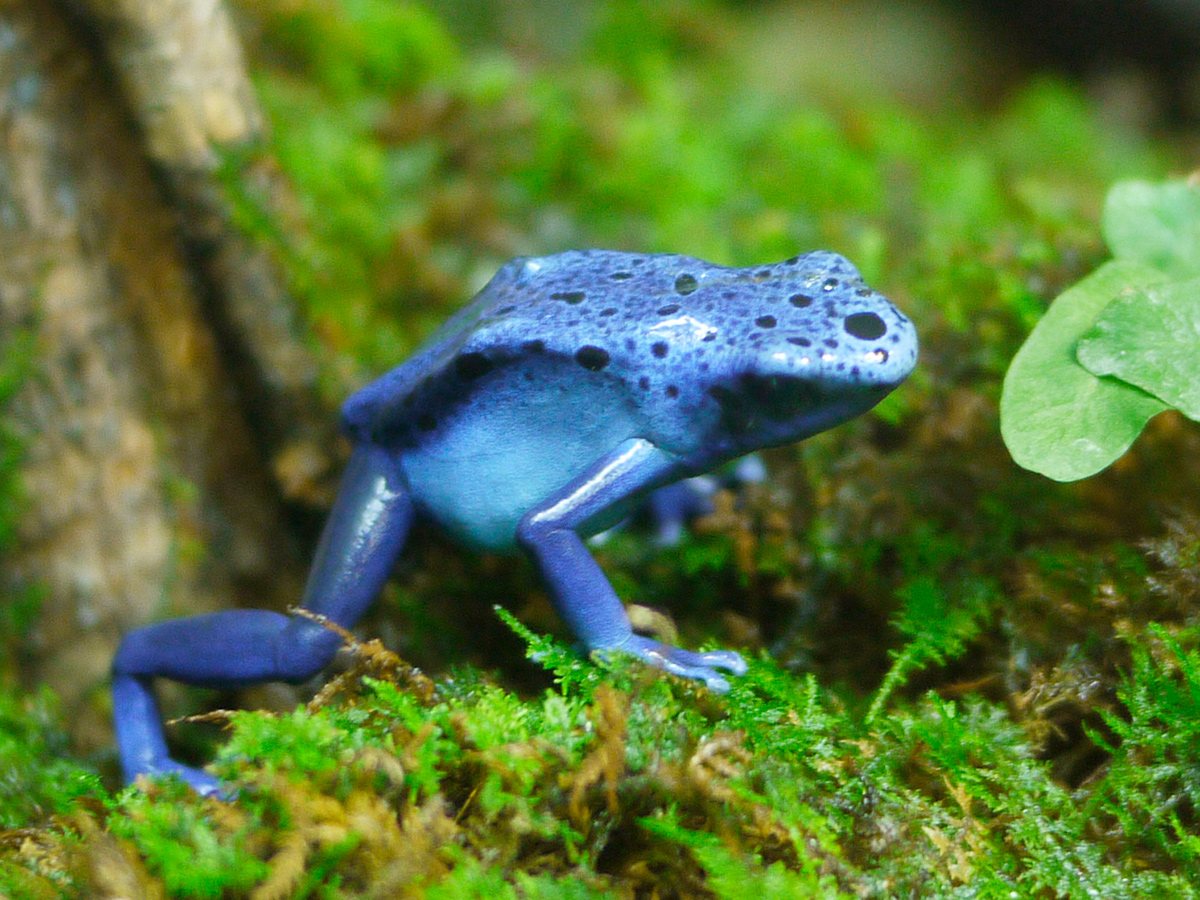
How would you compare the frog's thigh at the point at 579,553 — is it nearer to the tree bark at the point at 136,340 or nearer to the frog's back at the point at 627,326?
the frog's back at the point at 627,326

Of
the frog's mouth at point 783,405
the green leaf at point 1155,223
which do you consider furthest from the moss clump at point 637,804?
the green leaf at point 1155,223

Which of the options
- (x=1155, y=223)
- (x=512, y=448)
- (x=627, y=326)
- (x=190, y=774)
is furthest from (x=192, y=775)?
(x=1155, y=223)

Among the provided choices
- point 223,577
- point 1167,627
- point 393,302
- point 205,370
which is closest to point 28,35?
point 205,370

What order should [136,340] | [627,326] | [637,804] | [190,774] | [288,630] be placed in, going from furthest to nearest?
[136,340], [190,774], [288,630], [627,326], [637,804]

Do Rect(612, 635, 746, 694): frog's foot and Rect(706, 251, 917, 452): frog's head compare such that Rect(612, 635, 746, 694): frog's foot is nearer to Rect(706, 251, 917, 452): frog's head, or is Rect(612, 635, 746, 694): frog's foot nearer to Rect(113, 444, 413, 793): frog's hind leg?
Rect(706, 251, 917, 452): frog's head

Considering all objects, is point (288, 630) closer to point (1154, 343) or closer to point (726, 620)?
point (726, 620)
